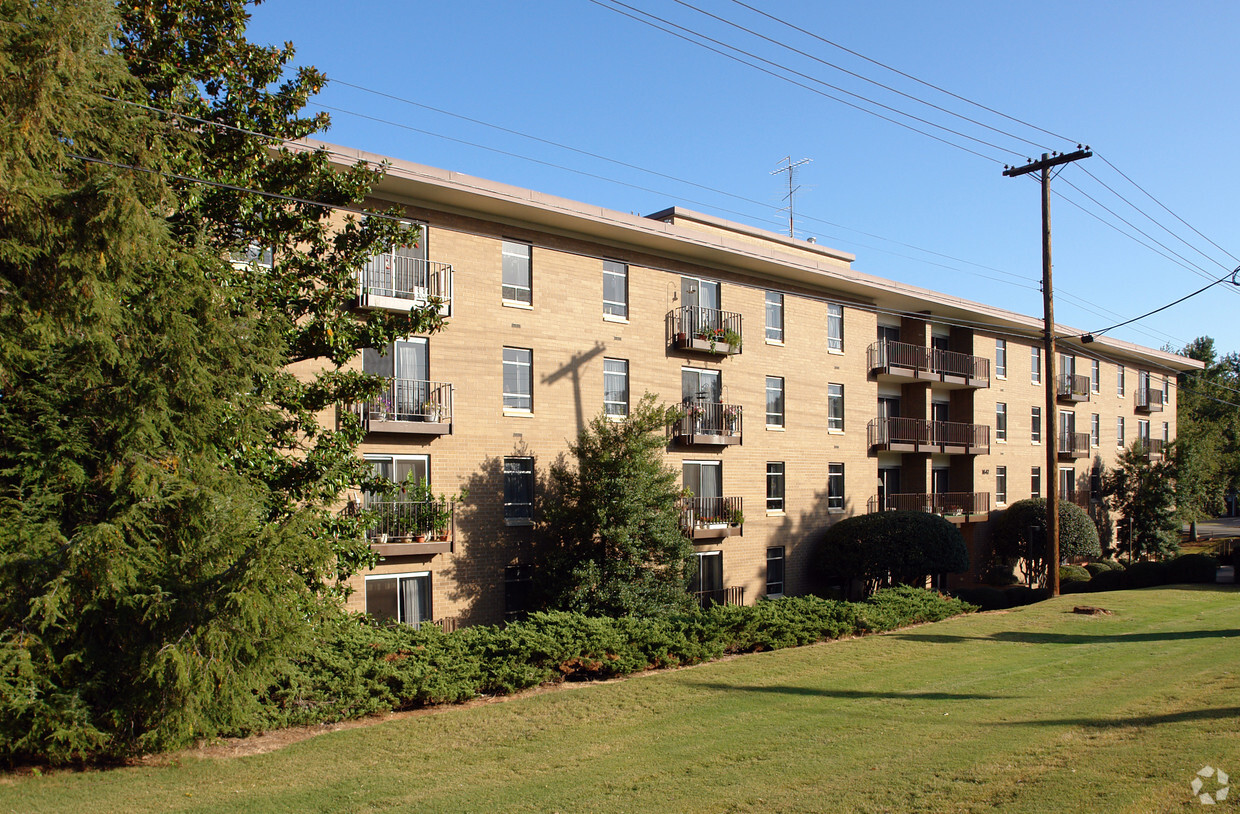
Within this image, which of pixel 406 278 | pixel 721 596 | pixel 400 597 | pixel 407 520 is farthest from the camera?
pixel 721 596

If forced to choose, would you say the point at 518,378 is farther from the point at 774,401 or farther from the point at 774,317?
the point at 774,317

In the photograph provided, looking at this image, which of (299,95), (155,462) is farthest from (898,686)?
(299,95)

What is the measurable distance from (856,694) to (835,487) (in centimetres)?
1736

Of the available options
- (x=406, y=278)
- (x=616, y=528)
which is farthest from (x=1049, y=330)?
(x=406, y=278)

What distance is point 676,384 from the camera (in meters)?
25.3

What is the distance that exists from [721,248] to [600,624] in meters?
13.0

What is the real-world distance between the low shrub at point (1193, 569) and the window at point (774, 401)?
16923mm

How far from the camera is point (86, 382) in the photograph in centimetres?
1059

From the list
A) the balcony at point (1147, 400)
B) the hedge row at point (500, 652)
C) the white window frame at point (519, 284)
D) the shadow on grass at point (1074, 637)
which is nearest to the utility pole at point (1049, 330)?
the shadow on grass at point (1074, 637)

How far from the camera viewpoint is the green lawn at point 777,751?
8414 millimetres

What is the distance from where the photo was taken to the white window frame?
21828 millimetres

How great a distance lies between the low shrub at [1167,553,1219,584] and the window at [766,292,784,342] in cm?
1798

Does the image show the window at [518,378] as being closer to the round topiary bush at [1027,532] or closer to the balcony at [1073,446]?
the round topiary bush at [1027,532]

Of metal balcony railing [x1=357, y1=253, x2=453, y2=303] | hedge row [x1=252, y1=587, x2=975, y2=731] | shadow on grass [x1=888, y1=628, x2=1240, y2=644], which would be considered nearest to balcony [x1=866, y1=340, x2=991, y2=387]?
shadow on grass [x1=888, y1=628, x2=1240, y2=644]
